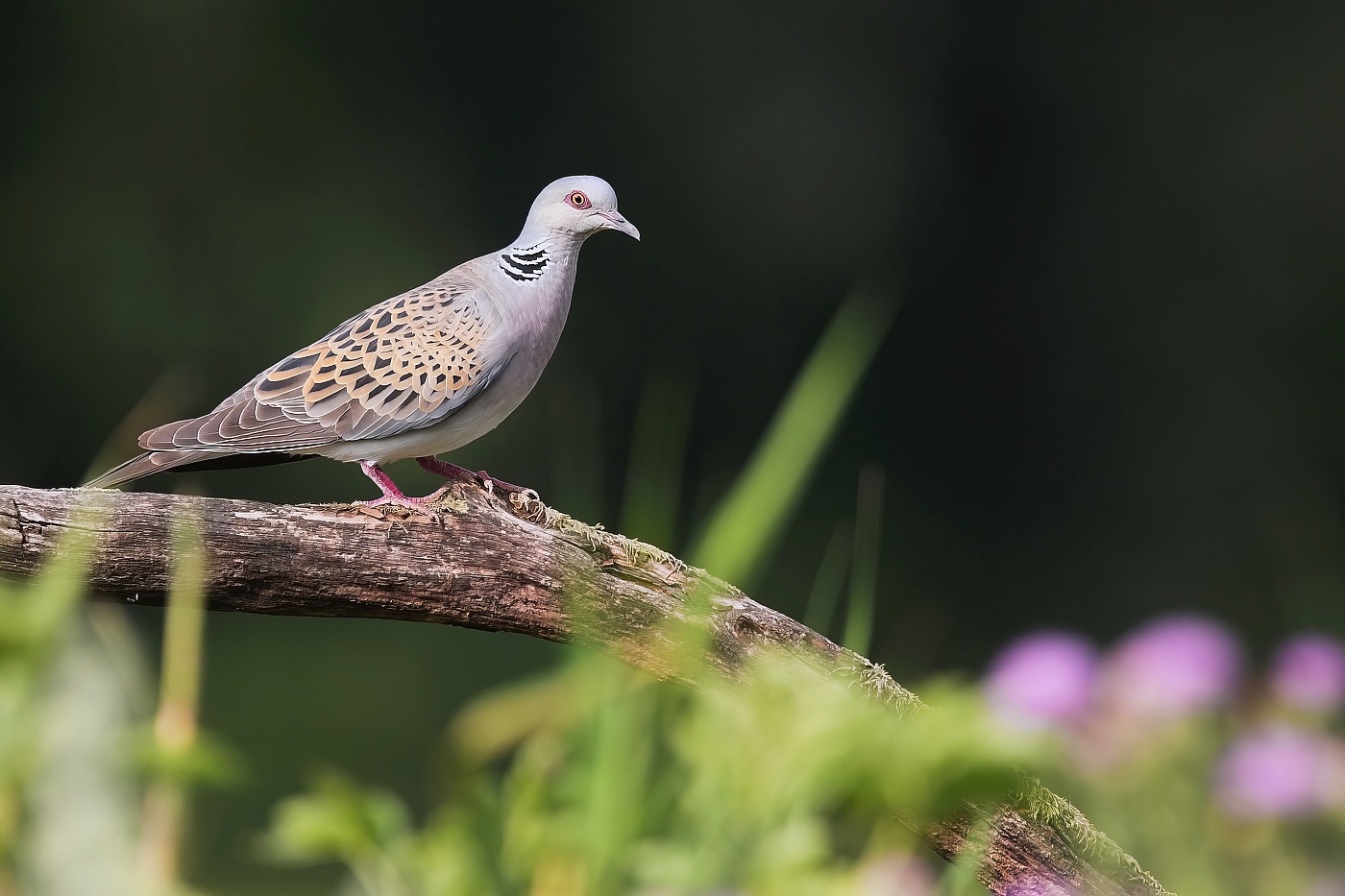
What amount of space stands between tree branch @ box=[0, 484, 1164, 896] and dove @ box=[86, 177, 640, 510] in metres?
0.19

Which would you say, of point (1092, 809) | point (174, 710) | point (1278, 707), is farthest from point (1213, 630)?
point (174, 710)

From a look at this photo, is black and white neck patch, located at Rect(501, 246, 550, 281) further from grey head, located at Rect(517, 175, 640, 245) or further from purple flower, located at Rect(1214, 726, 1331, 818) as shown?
purple flower, located at Rect(1214, 726, 1331, 818)

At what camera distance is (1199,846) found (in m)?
1.72

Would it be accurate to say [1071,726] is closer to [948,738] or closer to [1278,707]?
[1278,707]

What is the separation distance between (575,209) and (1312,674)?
4.24ft

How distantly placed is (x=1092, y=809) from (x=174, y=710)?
4.35ft

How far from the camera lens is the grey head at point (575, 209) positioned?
221 cm

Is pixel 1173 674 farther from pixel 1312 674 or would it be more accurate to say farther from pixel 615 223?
pixel 615 223

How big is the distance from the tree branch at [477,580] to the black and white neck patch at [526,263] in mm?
500

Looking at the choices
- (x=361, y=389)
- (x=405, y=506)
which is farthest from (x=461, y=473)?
(x=405, y=506)

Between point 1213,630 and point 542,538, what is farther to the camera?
point 1213,630

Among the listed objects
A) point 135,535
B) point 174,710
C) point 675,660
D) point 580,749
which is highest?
point 675,660

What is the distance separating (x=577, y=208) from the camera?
221 cm

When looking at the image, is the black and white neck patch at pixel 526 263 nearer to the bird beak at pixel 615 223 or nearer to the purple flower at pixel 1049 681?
the bird beak at pixel 615 223
